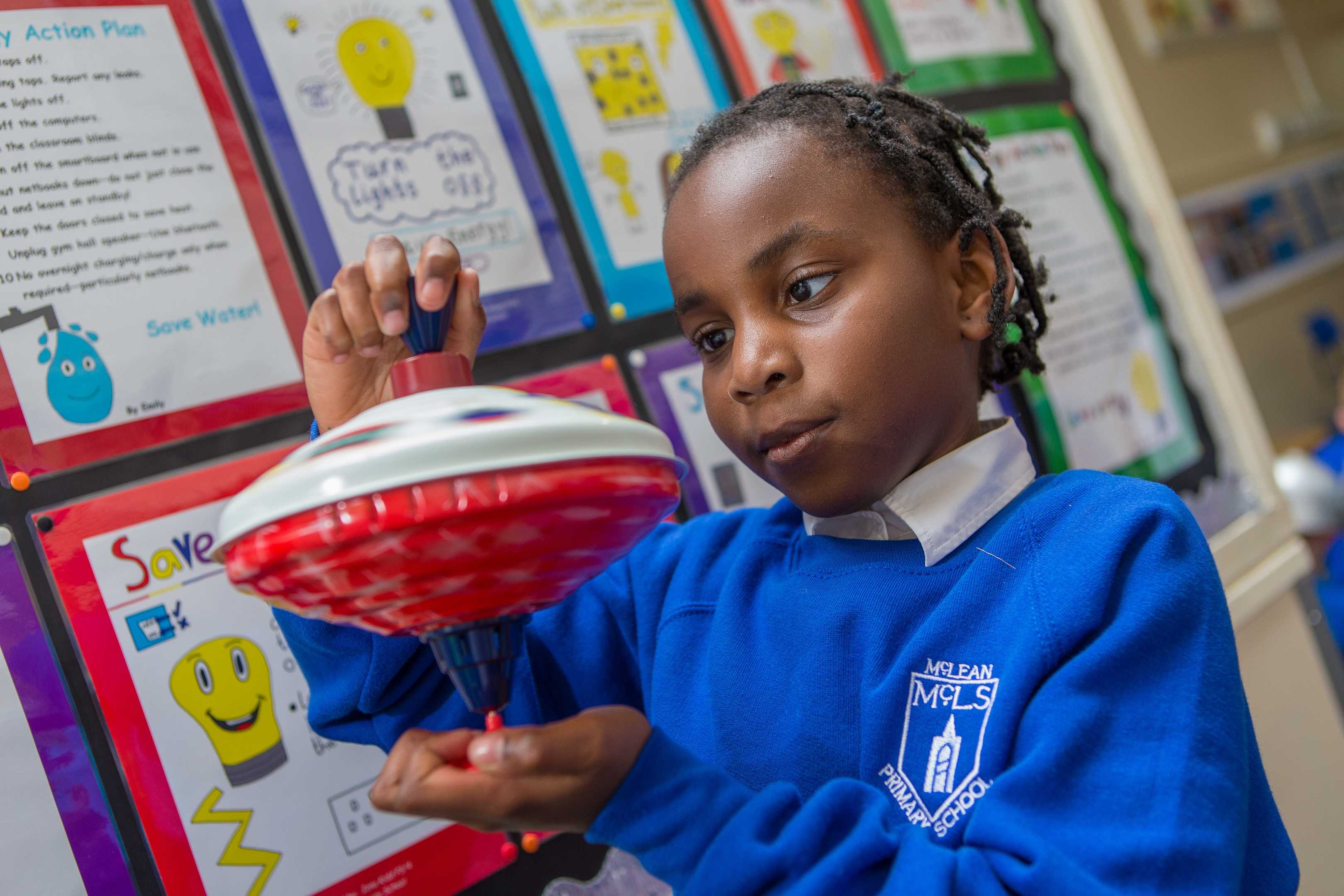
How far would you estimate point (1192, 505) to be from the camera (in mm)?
1399

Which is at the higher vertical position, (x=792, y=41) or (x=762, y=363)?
(x=792, y=41)

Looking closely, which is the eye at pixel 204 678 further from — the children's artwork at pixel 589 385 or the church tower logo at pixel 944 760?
the church tower logo at pixel 944 760

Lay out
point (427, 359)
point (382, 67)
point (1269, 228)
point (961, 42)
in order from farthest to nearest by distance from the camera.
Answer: point (1269, 228) → point (961, 42) → point (382, 67) → point (427, 359)

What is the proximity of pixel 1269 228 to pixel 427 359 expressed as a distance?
324cm

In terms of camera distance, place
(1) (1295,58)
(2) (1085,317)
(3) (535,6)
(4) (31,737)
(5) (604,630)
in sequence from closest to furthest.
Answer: (4) (31,737) → (5) (604,630) → (3) (535,6) → (2) (1085,317) → (1) (1295,58)

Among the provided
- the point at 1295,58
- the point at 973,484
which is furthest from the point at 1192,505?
the point at 1295,58

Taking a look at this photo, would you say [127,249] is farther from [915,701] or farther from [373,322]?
[915,701]

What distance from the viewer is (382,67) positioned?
86 cm

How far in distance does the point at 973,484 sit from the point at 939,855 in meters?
0.25

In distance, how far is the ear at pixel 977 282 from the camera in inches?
25.4

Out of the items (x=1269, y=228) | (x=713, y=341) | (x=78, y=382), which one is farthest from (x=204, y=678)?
(x=1269, y=228)

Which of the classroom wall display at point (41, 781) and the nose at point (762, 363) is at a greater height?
the nose at point (762, 363)

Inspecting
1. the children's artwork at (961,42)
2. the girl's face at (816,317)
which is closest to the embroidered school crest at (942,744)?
the girl's face at (816,317)

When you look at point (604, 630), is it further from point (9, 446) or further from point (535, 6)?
point (535, 6)
